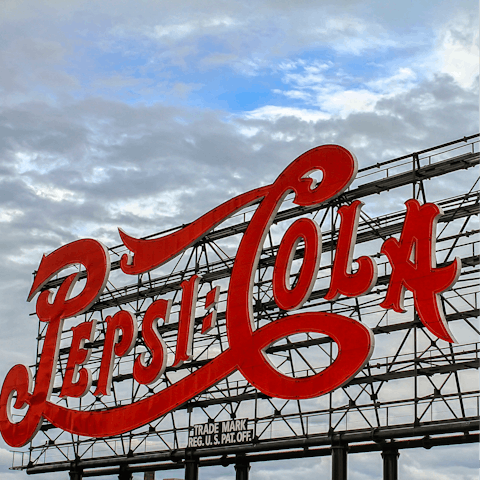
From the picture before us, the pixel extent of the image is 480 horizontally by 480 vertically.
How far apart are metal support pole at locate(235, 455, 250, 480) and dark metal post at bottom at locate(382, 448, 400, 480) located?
559 centimetres

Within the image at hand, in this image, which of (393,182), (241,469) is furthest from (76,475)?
(393,182)

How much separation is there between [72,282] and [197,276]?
259 inches

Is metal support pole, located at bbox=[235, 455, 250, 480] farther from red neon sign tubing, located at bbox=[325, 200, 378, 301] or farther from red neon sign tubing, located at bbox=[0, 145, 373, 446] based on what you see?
red neon sign tubing, located at bbox=[325, 200, 378, 301]

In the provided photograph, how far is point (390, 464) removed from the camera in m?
26.5

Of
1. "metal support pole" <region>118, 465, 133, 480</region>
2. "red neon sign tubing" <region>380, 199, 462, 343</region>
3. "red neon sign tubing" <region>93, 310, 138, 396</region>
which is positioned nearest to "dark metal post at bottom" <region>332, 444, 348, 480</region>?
"red neon sign tubing" <region>380, 199, 462, 343</region>

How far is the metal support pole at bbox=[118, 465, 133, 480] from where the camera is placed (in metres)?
33.5

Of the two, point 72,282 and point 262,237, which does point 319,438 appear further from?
point 72,282

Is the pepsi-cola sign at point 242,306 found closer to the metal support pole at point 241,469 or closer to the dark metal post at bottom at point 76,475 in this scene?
the dark metal post at bottom at point 76,475

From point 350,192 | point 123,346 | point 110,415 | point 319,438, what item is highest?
point 350,192

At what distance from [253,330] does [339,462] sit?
15.2 feet

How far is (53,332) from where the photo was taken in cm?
3600

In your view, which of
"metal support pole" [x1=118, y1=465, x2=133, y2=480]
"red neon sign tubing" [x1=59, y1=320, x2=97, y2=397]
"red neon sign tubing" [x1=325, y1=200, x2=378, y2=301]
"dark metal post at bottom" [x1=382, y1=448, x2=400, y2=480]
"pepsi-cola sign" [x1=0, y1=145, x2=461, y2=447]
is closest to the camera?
"pepsi-cola sign" [x1=0, y1=145, x2=461, y2=447]

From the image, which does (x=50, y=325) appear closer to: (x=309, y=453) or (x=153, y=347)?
(x=153, y=347)

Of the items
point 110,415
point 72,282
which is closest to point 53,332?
point 72,282
